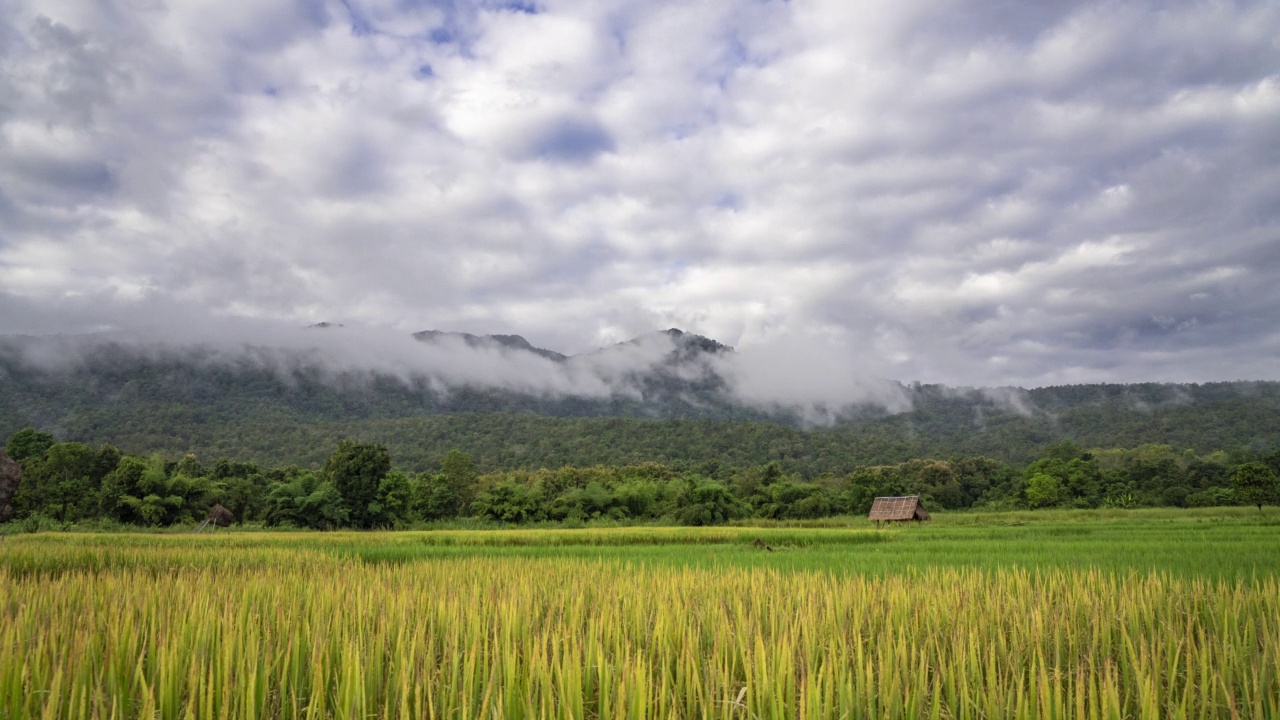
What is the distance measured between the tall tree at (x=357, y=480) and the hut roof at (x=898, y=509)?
3031 centimetres

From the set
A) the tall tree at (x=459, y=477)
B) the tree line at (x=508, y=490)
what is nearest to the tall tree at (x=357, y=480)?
the tree line at (x=508, y=490)

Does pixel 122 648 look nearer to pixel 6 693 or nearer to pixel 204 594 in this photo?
pixel 6 693

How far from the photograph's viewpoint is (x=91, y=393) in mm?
146000

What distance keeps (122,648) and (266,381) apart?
622ft

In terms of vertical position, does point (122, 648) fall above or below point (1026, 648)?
above

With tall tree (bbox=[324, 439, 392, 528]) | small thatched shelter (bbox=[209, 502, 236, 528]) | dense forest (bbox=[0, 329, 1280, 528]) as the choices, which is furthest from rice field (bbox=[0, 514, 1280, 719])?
small thatched shelter (bbox=[209, 502, 236, 528])

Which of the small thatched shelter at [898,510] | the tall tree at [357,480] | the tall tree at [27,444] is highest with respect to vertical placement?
the tall tree at [27,444]

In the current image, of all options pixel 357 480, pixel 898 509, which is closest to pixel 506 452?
pixel 357 480

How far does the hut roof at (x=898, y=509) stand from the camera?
130 ft

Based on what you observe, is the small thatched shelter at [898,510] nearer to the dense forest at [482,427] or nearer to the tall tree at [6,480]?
the tall tree at [6,480]

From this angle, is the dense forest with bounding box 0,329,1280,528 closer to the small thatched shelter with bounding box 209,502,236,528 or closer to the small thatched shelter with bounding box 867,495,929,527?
the small thatched shelter with bounding box 209,502,236,528

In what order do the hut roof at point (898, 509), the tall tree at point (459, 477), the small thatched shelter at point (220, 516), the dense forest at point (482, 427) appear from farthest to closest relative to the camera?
the dense forest at point (482, 427), the tall tree at point (459, 477), the small thatched shelter at point (220, 516), the hut roof at point (898, 509)

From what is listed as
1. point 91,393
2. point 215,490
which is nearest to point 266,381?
point 91,393

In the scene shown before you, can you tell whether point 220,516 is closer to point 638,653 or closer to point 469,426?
point 638,653
